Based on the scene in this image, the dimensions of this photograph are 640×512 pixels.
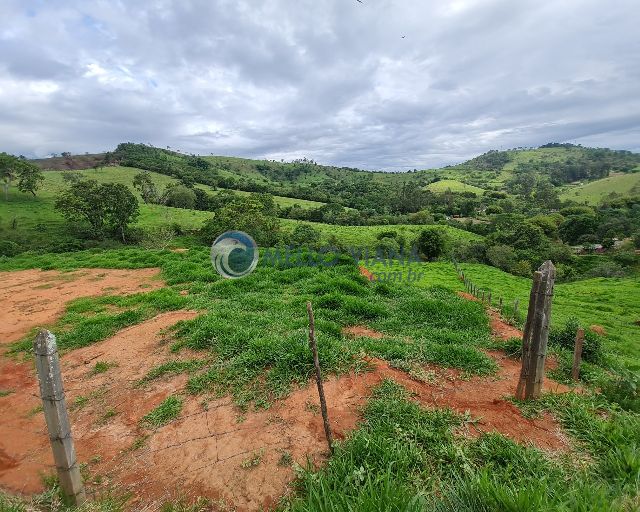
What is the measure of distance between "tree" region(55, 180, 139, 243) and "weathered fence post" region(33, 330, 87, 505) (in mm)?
32760

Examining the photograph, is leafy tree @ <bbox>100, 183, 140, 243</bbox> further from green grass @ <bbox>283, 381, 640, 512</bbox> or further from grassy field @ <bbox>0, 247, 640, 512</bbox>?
green grass @ <bbox>283, 381, 640, 512</bbox>

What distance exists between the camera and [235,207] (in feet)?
98.6

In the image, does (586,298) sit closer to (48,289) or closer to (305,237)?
(305,237)

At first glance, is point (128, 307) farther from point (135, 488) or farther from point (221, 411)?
point (135, 488)

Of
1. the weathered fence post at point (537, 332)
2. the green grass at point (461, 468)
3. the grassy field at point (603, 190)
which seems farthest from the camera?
the grassy field at point (603, 190)

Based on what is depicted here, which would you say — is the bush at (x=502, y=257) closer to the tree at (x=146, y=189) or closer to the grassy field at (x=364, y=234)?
the grassy field at (x=364, y=234)

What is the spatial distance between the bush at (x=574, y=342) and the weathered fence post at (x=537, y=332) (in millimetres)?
3514

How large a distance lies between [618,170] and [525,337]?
509 feet

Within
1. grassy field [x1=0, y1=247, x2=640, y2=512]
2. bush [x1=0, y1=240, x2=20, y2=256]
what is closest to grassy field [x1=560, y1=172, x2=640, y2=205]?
grassy field [x1=0, y1=247, x2=640, y2=512]

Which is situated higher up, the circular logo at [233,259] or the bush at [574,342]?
the circular logo at [233,259]

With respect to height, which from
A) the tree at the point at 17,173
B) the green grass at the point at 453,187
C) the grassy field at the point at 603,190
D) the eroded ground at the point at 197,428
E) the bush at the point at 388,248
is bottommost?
the bush at the point at 388,248

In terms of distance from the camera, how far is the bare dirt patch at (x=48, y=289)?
9.71m

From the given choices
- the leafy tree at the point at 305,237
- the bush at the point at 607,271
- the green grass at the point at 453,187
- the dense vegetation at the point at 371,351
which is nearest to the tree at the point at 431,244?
the dense vegetation at the point at 371,351

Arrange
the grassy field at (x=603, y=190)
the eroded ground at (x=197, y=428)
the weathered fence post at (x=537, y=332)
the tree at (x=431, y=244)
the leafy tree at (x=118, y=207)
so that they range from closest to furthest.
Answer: the eroded ground at (x=197, y=428) → the weathered fence post at (x=537, y=332) → the leafy tree at (x=118, y=207) → the tree at (x=431, y=244) → the grassy field at (x=603, y=190)
